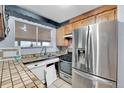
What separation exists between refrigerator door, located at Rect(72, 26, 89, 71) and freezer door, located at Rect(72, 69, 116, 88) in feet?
0.44

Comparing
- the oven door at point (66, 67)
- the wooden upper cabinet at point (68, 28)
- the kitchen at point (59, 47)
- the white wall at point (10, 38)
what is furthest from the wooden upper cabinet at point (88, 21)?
the white wall at point (10, 38)

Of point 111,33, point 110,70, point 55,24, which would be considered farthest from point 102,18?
point 55,24

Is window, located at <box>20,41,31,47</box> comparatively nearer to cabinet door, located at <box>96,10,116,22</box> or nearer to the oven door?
the oven door

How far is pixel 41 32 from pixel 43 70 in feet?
4.59

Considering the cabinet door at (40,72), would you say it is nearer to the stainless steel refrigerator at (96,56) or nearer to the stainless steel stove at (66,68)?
the stainless steel stove at (66,68)

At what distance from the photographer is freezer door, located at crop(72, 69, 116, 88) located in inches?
60.1

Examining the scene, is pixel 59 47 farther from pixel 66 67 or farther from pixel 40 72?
pixel 40 72

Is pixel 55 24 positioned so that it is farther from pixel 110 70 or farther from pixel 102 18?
pixel 110 70

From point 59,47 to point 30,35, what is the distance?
1.29 metres

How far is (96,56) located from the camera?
1638 mm

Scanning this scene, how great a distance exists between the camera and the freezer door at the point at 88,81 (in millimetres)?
1525

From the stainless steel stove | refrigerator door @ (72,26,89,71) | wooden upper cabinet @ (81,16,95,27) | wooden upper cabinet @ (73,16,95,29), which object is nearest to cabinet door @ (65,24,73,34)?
wooden upper cabinet @ (73,16,95,29)

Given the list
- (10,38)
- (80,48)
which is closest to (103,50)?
(80,48)
